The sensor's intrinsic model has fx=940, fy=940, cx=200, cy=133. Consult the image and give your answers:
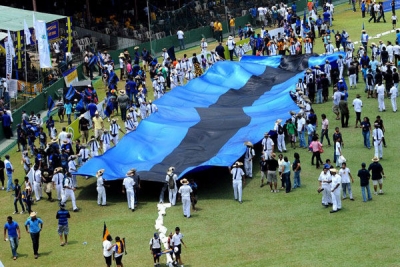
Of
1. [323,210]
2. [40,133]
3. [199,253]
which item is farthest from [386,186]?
[40,133]

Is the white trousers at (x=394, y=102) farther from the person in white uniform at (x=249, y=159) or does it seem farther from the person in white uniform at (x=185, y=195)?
the person in white uniform at (x=185, y=195)

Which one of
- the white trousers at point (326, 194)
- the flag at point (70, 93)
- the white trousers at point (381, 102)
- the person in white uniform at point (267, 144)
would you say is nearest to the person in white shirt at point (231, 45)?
the flag at point (70, 93)

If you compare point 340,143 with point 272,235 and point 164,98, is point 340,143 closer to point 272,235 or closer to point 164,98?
point 272,235

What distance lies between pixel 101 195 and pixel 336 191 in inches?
314

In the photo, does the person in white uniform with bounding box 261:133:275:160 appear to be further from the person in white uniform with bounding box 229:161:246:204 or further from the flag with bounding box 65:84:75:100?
the flag with bounding box 65:84:75:100

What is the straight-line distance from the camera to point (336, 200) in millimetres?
28359

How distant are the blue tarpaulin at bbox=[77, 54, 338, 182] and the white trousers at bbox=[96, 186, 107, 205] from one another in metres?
0.82

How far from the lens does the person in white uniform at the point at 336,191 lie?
92.6ft

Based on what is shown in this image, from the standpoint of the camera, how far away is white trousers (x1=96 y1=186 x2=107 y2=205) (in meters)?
31.1

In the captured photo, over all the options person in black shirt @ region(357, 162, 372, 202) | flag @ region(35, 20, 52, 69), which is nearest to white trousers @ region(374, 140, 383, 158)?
person in black shirt @ region(357, 162, 372, 202)

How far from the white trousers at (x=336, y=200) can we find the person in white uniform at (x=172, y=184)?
5.27 m

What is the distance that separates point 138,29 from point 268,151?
27.6 m

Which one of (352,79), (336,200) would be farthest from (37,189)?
(352,79)

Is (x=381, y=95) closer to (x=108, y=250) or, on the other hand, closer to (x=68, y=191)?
(x=68, y=191)
